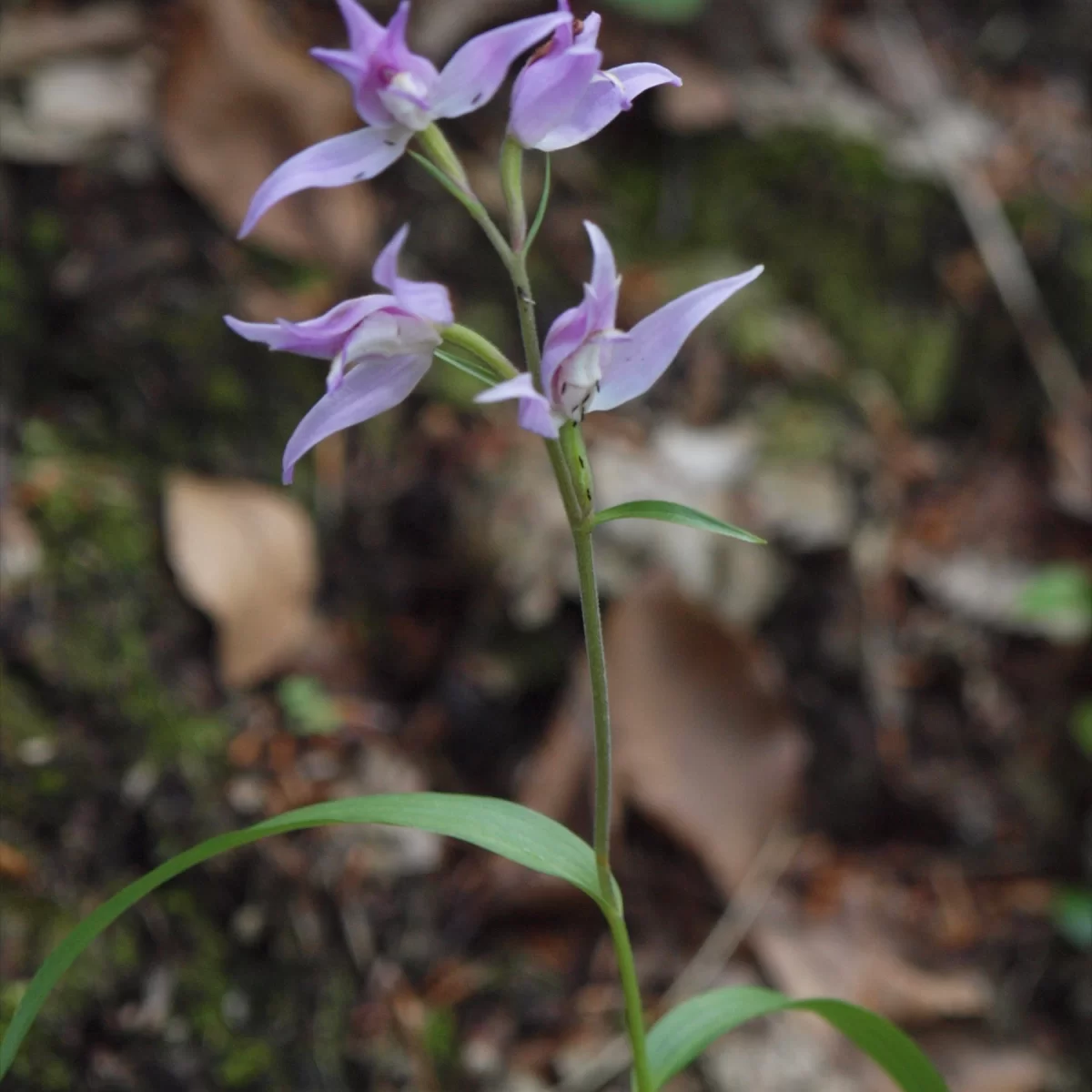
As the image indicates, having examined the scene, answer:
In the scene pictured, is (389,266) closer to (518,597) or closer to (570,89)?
(570,89)

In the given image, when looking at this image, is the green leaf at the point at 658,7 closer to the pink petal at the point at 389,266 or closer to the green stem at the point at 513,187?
the green stem at the point at 513,187

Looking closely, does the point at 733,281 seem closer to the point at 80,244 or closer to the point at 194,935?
the point at 194,935

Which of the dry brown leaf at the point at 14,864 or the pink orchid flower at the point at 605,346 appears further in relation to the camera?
the dry brown leaf at the point at 14,864

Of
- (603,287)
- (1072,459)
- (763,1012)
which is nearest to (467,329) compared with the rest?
(603,287)

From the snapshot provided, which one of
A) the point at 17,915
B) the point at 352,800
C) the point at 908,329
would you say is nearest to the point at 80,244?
the point at 17,915

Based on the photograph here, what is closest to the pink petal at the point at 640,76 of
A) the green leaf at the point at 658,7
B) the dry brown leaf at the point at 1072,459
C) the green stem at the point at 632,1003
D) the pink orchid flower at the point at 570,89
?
the pink orchid flower at the point at 570,89

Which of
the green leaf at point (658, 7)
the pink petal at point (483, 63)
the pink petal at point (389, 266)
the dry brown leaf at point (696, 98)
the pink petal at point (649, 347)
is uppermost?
the pink petal at point (483, 63)

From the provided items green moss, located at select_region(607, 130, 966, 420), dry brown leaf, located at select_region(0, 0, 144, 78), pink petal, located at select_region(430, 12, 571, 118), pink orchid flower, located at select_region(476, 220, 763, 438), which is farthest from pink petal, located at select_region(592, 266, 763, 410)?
green moss, located at select_region(607, 130, 966, 420)

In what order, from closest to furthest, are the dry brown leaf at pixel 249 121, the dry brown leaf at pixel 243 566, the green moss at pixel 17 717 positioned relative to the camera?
the green moss at pixel 17 717, the dry brown leaf at pixel 243 566, the dry brown leaf at pixel 249 121
